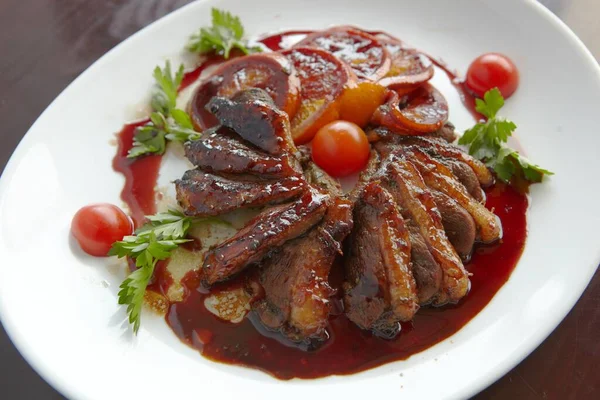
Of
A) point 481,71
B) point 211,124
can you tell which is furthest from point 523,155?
point 211,124

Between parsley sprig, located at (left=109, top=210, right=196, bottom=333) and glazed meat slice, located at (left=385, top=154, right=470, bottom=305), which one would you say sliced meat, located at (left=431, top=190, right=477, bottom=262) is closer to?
glazed meat slice, located at (left=385, top=154, right=470, bottom=305)

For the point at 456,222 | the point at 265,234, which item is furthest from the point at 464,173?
the point at 265,234

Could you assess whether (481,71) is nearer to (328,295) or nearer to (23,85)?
(328,295)

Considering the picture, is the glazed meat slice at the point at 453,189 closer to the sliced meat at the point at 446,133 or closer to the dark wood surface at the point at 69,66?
the sliced meat at the point at 446,133

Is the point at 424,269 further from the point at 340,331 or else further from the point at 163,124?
the point at 163,124

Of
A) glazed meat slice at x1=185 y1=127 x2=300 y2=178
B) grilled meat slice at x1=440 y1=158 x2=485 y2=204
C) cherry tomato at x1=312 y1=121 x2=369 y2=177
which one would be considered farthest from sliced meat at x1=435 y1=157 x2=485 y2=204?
glazed meat slice at x1=185 y1=127 x2=300 y2=178
